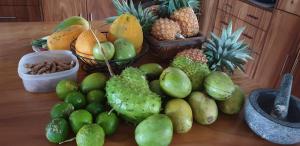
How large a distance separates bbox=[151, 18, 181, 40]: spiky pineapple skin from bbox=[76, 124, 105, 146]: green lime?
50cm

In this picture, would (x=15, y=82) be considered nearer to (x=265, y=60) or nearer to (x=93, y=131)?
(x=93, y=131)

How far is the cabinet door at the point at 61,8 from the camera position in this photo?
228 centimetres

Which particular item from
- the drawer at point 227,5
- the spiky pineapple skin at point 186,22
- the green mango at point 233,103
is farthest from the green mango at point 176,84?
the drawer at point 227,5

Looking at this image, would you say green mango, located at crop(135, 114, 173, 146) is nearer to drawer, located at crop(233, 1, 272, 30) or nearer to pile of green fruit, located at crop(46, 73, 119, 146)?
pile of green fruit, located at crop(46, 73, 119, 146)

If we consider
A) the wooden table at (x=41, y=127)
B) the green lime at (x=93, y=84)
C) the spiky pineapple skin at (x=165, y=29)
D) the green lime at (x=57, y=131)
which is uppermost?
the spiky pineapple skin at (x=165, y=29)

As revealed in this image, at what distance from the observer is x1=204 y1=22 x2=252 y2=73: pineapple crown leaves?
932 mm

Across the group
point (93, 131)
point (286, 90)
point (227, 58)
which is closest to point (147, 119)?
point (93, 131)

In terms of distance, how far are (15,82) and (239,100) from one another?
2.31 ft

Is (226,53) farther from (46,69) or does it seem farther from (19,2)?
(19,2)

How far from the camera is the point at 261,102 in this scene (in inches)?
27.2

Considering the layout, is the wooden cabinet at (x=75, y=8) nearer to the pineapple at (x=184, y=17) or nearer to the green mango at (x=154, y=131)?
the pineapple at (x=184, y=17)

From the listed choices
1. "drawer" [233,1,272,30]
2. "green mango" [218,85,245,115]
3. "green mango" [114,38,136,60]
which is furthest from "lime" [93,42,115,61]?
"drawer" [233,1,272,30]

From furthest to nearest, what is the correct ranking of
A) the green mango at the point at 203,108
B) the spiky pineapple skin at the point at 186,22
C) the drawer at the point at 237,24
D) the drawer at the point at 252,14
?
the drawer at the point at 237,24 → the drawer at the point at 252,14 → the spiky pineapple skin at the point at 186,22 → the green mango at the point at 203,108

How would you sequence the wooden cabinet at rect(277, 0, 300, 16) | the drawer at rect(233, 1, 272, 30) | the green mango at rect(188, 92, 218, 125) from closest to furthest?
the green mango at rect(188, 92, 218, 125) < the wooden cabinet at rect(277, 0, 300, 16) < the drawer at rect(233, 1, 272, 30)
